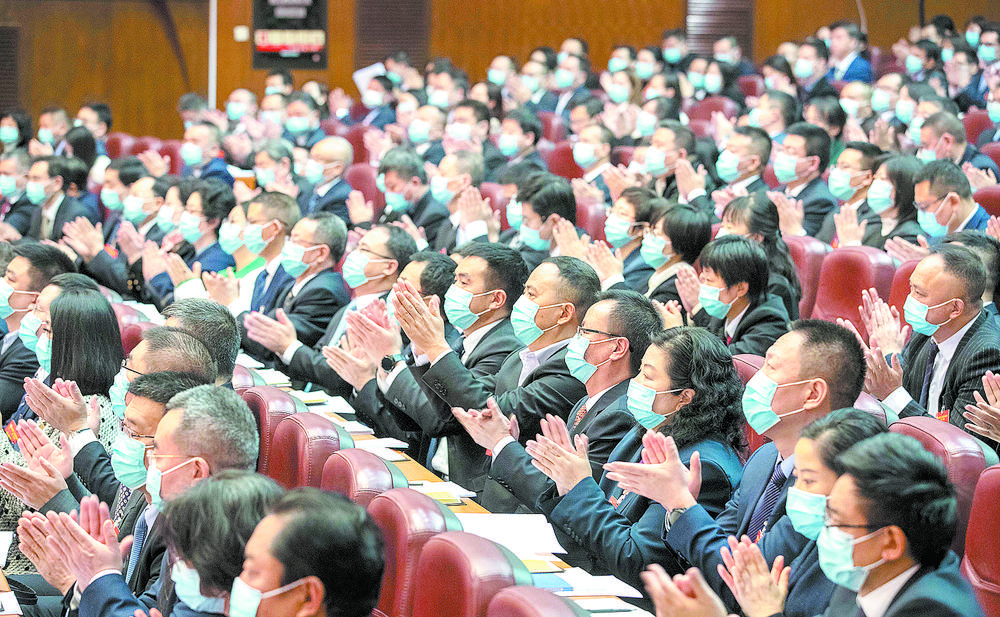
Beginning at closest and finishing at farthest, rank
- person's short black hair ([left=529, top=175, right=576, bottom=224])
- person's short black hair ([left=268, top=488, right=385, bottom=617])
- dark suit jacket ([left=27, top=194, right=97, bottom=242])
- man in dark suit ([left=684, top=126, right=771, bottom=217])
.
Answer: person's short black hair ([left=268, top=488, right=385, bottom=617]) → person's short black hair ([left=529, top=175, right=576, bottom=224]) → man in dark suit ([left=684, top=126, right=771, bottom=217]) → dark suit jacket ([left=27, top=194, right=97, bottom=242])

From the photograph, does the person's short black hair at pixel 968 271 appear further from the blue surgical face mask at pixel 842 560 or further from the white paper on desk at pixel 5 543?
the white paper on desk at pixel 5 543

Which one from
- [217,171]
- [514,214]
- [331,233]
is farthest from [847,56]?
[331,233]

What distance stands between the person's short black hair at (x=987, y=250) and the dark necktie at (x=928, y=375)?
25 cm

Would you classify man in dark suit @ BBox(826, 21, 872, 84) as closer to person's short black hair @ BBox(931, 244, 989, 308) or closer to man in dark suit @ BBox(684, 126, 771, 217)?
man in dark suit @ BBox(684, 126, 771, 217)

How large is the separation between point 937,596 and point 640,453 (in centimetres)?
90

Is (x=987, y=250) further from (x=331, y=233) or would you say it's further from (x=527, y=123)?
(x=527, y=123)

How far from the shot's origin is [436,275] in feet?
11.6

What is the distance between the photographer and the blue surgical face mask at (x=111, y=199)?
21.6 ft

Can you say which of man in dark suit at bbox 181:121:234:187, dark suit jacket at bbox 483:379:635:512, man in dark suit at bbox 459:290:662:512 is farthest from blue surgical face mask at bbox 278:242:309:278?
man in dark suit at bbox 181:121:234:187

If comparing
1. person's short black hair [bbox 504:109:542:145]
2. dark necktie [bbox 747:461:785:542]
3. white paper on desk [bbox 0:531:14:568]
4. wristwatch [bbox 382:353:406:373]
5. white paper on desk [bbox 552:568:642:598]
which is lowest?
white paper on desk [bbox 0:531:14:568]

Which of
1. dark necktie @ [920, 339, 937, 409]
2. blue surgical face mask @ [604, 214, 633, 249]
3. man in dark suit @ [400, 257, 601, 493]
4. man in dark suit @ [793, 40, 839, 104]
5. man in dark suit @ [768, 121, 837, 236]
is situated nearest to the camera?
man in dark suit @ [400, 257, 601, 493]

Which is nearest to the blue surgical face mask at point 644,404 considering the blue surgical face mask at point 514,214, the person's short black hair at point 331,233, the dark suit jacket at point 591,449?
the dark suit jacket at point 591,449

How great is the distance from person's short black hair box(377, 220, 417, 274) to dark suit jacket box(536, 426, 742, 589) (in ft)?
5.85

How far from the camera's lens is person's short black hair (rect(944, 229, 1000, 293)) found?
3.24m
